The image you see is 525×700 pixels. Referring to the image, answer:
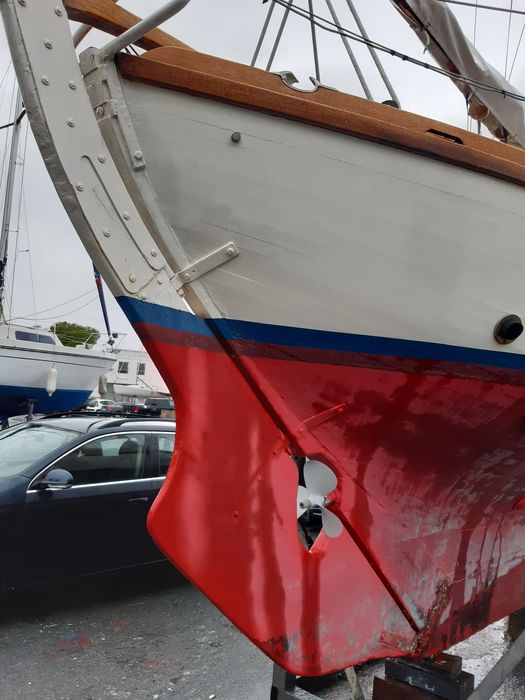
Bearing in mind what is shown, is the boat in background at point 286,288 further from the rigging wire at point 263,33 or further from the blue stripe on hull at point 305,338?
the rigging wire at point 263,33

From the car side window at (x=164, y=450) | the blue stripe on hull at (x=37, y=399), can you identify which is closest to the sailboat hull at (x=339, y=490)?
the car side window at (x=164, y=450)

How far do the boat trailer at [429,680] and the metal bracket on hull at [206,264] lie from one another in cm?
200

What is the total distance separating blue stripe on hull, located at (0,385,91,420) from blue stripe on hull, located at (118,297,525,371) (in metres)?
14.8

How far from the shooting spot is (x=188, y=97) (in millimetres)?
2342

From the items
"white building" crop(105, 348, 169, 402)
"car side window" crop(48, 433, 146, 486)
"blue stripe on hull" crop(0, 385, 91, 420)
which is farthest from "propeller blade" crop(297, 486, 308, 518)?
"white building" crop(105, 348, 169, 402)

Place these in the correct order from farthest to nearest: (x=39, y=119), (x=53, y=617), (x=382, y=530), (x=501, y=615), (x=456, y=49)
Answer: (x=53, y=617) → (x=456, y=49) → (x=501, y=615) → (x=382, y=530) → (x=39, y=119)

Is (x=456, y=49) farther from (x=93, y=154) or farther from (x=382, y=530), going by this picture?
(x=382, y=530)

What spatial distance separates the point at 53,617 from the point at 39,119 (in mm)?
3942

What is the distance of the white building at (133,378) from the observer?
4369 cm

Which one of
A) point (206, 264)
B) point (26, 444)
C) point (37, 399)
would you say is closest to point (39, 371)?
point (37, 399)

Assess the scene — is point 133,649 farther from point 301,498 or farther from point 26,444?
point 301,498

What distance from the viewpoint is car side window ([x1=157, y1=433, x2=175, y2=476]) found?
5367 millimetres

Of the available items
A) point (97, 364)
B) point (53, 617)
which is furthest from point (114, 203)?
point (97, 364)

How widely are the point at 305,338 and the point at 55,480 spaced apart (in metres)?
2.78
